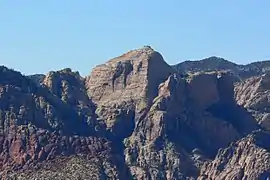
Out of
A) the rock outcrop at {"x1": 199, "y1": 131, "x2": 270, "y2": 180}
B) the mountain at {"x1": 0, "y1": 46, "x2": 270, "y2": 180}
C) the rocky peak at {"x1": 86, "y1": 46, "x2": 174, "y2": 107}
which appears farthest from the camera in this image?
the rocky peak at {"x1": 86, "y1": 46, "x2": 174, "y2": 107}

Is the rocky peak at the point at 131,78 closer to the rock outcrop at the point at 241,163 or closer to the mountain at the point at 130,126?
the mountain at the point at 130,126

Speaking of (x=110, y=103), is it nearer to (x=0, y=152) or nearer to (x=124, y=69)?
(x=124, y=69)

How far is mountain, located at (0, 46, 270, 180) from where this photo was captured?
5989 inches

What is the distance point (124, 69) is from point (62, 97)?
12294 millimetres

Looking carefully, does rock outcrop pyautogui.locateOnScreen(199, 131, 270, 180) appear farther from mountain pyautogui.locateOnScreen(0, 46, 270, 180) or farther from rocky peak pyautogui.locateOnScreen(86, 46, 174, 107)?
rocky peak pyautogui.locateOnScreen(86, 46, 174, 107)

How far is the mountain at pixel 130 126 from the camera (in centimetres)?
15212

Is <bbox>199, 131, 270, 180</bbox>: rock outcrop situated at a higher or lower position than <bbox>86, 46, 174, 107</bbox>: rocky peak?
lower

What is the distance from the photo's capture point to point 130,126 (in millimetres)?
169375

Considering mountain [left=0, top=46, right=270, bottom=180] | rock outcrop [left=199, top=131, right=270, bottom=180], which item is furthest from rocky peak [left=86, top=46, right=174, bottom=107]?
rock outcrop [left=199, top=131, right=270, bottom=180]

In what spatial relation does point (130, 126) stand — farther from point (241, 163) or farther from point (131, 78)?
point (241, 163)

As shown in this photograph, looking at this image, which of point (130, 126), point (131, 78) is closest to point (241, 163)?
point (130, 126)

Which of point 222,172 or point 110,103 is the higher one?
point 110,103

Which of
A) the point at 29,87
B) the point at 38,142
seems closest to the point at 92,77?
the point at 29,87

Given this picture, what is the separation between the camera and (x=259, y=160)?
157m
